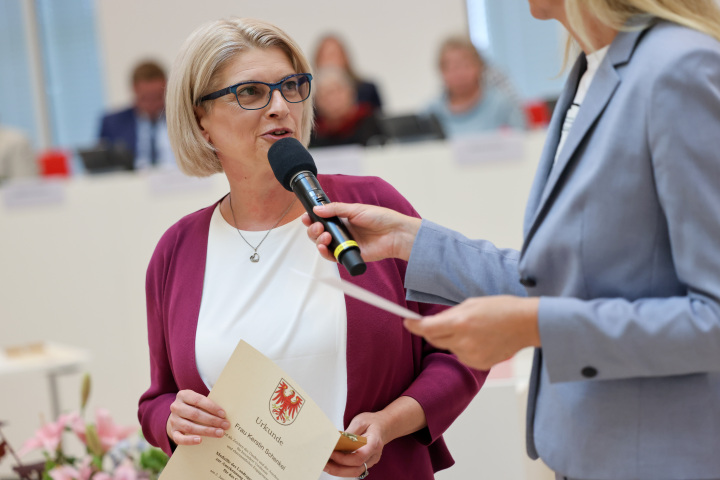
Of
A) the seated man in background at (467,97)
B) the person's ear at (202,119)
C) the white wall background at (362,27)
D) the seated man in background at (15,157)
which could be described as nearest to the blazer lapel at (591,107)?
the person's ear at (202,119)

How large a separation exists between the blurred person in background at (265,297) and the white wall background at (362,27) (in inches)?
214

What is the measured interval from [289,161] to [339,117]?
3371 mm

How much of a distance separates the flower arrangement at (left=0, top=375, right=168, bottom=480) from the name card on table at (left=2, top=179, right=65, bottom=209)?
72.7 inches

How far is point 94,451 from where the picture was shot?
5.58ft

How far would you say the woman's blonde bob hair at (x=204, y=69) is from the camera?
1.50 m

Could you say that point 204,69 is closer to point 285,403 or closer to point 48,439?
point 285,403

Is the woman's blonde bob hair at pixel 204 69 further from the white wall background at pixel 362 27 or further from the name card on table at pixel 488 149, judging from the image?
the white wall background at pixel 362 27

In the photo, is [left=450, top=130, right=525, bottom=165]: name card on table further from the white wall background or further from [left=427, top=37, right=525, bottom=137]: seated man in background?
the white wall background

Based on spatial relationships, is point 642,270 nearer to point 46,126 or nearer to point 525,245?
point 525,245

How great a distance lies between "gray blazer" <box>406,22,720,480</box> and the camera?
0.89 meters

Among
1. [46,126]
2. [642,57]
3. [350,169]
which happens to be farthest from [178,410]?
[46,126]

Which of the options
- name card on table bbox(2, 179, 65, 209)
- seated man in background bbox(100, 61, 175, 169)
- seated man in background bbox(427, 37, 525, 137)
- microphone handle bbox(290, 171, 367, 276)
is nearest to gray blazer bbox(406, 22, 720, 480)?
microphone handle bbox(290, 171, 367, 276)

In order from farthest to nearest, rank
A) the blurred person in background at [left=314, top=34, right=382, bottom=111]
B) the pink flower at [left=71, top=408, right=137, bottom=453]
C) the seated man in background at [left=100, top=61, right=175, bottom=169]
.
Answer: the blurred person in background at [left=314, top=34, right=382, bottom=111] → the seated man in background at [left=100, top=61, right=175, bottom=169] → the pink flower at [left=71, top=408, right=137, bottom=453]

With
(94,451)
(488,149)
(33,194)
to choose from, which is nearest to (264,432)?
(94,451)
